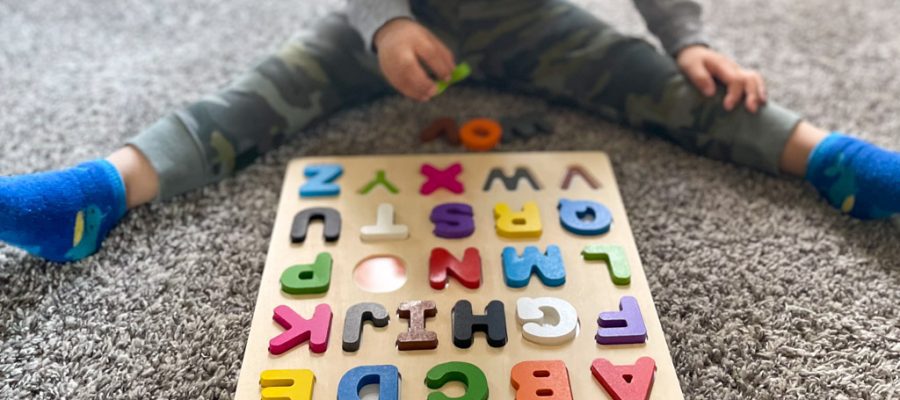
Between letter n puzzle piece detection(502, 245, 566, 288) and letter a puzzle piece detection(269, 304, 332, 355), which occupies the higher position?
letter a puzzle piece detection(269, 304, 332, 355)

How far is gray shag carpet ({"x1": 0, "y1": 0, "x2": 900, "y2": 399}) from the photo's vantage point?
2.25 feet

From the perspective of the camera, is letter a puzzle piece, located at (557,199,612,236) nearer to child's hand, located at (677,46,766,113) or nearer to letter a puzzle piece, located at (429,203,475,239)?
letter a puzzle piece, located at (429,203,475,239)

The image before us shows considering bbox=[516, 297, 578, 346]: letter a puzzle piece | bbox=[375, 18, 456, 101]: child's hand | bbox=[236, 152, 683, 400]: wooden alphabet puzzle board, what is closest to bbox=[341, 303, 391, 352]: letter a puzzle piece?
bbox=[236, 152, 683, 400]: wooden alphabet puzzle board

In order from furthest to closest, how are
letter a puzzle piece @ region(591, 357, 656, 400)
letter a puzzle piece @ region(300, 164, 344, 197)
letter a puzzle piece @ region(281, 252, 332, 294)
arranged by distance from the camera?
1. letter a puzzle piece @ region(300, 164, 344, 197)
2. letter a puzzle piece @ region(281, 252, 332, 294)
3. letter a puzzle piece @ region(591, 357, 656, 400)

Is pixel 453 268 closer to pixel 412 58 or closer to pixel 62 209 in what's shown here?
pixel 412 58

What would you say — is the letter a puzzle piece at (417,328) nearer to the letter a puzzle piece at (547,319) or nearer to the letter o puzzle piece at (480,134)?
the letter a puzzle piece at (547,319)

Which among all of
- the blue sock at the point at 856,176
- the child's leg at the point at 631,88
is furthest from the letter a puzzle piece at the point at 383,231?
the blue sock at the point at 856,176

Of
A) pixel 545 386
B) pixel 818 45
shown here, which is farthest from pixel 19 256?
pixel 818 45

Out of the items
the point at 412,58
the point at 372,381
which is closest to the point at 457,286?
the point at 372,381

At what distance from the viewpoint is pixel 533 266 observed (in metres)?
0.74

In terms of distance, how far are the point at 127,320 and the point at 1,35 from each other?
682mm

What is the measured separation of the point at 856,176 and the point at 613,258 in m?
0.28

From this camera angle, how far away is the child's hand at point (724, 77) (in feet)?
3.01

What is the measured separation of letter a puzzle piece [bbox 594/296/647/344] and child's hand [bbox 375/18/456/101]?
12.6 inches
